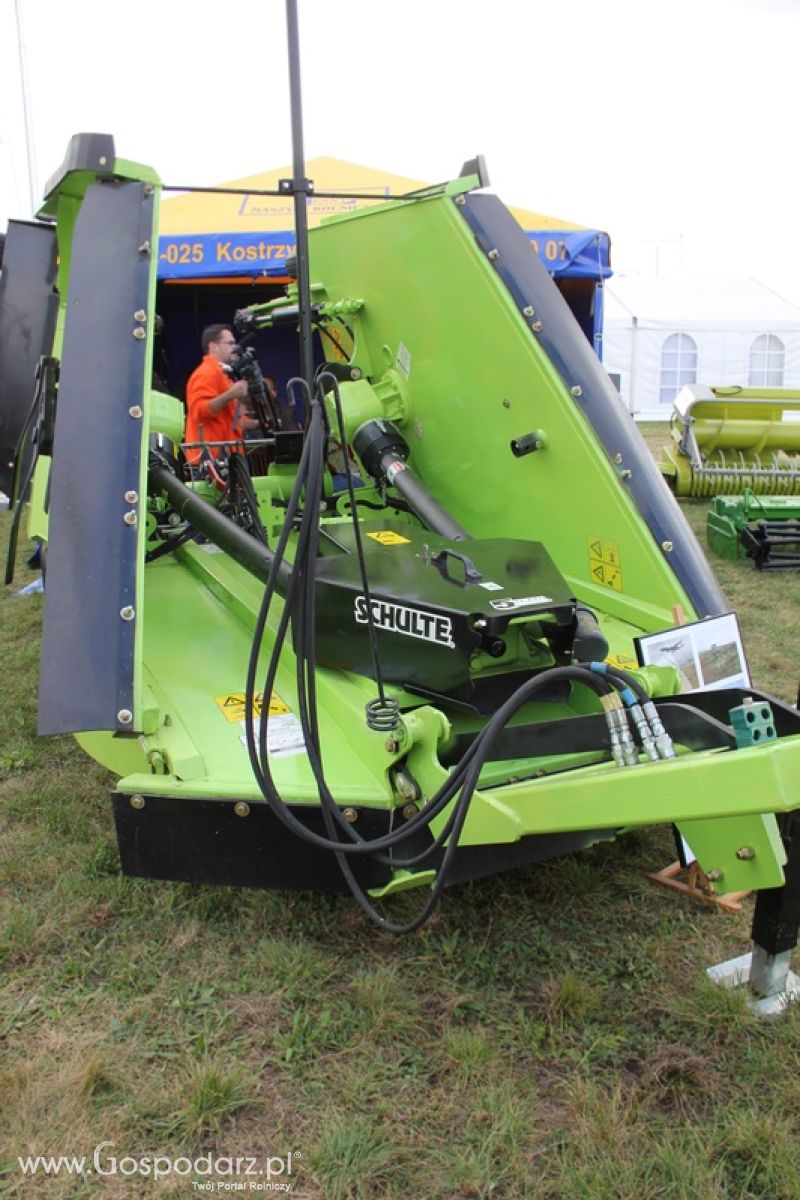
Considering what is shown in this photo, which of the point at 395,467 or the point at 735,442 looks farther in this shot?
the point at 735,442

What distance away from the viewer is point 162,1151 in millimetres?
1610

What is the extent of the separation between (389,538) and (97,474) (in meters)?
0.82

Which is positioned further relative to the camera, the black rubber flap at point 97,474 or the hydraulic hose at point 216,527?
the hydraulic hose at point 216,527

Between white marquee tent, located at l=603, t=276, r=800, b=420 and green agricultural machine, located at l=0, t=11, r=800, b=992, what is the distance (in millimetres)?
12812

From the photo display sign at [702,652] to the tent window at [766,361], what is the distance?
14651 millimetres

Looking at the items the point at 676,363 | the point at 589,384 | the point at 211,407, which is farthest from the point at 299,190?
the point at 676,363

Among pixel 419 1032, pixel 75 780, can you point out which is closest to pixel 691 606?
pixel 419 1032

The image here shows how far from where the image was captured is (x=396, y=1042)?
6.06 feet

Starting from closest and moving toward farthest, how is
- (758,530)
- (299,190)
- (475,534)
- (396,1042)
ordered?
(396,1042) < (299,190) < (475,534) < (758,530)

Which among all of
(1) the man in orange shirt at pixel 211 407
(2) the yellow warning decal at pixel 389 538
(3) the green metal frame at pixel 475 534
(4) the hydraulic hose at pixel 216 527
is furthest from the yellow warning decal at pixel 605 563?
(1) the man in orange shirt at pixel 211 407

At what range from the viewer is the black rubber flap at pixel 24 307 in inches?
132

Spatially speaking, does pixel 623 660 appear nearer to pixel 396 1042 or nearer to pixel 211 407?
pixel 396 1042

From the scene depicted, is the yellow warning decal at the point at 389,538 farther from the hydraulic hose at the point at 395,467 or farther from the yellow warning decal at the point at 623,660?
the yellow warning decal at the point at 623,660

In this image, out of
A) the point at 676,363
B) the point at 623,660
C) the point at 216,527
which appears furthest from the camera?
the point at 676,363
